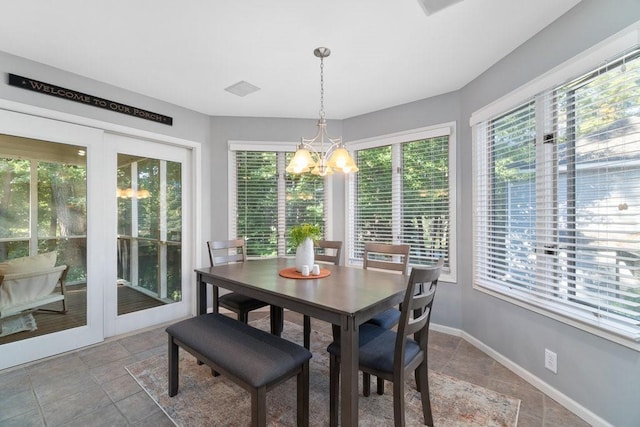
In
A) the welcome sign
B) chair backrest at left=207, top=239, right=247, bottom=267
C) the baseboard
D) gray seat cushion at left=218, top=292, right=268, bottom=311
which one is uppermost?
the welcome sign

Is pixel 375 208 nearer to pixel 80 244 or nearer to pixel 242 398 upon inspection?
pixel 242 398

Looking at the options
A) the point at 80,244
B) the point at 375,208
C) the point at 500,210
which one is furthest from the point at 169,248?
the point at 500,210

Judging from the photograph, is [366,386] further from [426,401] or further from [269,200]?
[269,200]

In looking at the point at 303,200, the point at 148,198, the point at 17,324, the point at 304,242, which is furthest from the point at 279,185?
the point at 17,324

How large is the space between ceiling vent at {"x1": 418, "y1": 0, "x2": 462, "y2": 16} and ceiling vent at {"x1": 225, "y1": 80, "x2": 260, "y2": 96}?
1792 mm

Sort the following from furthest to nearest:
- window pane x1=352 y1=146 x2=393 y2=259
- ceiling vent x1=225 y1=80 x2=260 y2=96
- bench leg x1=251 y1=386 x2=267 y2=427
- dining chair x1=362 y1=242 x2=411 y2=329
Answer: window pane x1=352 y1=146 x2=393 y2=259
ceiling vent x1=225 y1=80 x2=260 y2=96
dining chair x1=362 y1=242 x2=411 y2=329
bench leg x1=251 y1=386 x2=267 y2=427

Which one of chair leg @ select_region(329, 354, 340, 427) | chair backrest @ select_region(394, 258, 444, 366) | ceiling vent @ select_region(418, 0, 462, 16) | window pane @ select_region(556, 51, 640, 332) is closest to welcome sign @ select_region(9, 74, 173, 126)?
ceiling vent @ select_region(418, 0, 462, 16)

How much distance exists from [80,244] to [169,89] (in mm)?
1819

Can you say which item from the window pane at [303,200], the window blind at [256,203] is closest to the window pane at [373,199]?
the window pane at [303,200]

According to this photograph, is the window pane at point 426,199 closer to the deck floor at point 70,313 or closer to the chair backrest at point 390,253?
the chair backrest at point 390,253

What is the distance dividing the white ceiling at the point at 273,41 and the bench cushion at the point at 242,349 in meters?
→ 2.13

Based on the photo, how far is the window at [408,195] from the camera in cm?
320

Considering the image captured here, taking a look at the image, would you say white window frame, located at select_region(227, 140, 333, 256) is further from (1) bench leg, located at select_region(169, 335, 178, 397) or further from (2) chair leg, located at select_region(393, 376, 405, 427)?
(2) chair leg, located at select_region(393, 376, 405, 427)

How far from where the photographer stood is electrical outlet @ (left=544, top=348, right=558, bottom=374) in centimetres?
202
